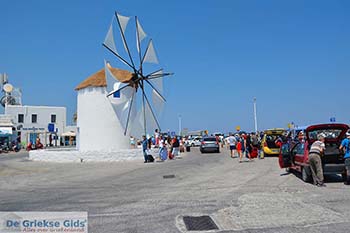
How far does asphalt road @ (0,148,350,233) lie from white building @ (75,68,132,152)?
10750mm

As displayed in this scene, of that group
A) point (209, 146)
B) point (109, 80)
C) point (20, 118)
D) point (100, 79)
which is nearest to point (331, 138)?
point (109, 80)

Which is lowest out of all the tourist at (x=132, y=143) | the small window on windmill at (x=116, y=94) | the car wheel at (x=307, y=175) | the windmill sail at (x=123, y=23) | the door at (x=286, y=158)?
the car wheel at (x=307, y=175)

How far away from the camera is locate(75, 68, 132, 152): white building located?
81.3 ft

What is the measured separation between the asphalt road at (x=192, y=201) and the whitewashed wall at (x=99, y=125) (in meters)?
10.7

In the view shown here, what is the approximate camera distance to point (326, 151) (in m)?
11.9

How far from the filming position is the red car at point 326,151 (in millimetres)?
11166

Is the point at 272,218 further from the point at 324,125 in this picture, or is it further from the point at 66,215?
the point at 324,125

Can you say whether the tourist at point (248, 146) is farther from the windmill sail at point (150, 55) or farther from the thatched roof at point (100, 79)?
the windmill sail at point (150, 55)

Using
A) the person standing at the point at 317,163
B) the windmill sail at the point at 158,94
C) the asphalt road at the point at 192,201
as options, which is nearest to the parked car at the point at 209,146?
the windmill sail at the point at 158,94

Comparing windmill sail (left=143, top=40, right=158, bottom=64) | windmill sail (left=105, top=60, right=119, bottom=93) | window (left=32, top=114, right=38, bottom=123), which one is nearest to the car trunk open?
windmill sail (left=105, top=60, right=119, bottom=93)

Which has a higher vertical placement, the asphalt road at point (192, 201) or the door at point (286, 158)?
the door at point (286, 158)

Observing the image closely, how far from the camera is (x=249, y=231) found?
588 cm

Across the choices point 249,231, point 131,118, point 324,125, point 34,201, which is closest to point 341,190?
point 324,125

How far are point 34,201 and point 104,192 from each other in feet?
6.87
